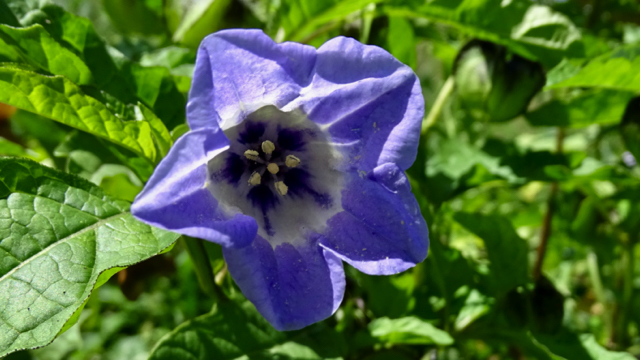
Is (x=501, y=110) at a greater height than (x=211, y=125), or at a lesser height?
lesser

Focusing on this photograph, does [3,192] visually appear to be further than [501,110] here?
No

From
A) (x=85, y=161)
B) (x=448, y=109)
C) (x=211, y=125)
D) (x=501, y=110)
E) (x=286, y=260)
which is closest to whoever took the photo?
(x=211, y=125)

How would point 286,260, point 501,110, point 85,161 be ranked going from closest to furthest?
1. point 286,260
2. point 85,161
3. point 501,110

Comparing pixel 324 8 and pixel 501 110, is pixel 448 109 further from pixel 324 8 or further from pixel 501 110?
pixel 324 8

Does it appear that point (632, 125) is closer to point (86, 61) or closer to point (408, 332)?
point (408, 332)

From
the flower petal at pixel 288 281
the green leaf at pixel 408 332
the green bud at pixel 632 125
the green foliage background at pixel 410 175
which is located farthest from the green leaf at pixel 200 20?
the green bud at pixel 632 125

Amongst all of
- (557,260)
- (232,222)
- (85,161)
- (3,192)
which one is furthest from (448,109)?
(3,192)
